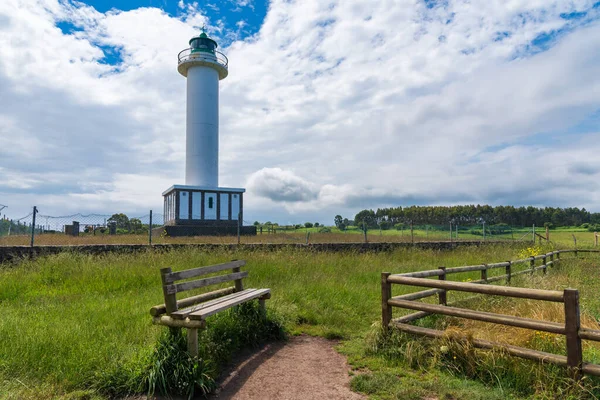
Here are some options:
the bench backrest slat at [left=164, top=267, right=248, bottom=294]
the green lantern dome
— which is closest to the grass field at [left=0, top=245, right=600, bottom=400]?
the bench backrest slat at [left=164, top=267, right=248, bottom=294]

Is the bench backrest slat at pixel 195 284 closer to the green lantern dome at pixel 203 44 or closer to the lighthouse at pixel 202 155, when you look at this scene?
the lighthouse at pixel 202 155

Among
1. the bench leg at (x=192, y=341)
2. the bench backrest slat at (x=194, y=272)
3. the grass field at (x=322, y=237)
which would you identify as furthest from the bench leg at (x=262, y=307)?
the grass field at (x=322, y=237)

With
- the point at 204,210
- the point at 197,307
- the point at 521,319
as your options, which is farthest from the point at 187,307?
the point at 204,210

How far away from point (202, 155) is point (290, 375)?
27324 millimetres

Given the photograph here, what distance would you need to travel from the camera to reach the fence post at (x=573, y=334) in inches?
150

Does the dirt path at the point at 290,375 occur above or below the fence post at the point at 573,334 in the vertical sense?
below

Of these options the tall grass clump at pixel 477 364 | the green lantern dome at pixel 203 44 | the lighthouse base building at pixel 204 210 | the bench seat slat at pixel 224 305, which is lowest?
the tall grass clump at pixel 477 364

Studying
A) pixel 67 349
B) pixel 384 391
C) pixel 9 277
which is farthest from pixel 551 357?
pixel 9 277

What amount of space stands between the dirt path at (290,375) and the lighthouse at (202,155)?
24.1 meters

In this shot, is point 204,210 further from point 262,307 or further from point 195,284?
point 195,284

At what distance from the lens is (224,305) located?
199 inches

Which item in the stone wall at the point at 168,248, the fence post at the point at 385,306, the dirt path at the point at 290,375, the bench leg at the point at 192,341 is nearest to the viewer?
the dirt path at the point at 290,375

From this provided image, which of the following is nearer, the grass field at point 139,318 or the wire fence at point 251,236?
→ the grass field at point 139,318

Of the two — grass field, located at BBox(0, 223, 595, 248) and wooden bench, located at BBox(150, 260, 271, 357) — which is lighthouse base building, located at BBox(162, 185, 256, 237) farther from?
wooden bench, located at BBox(150, 260, 271, 357)
